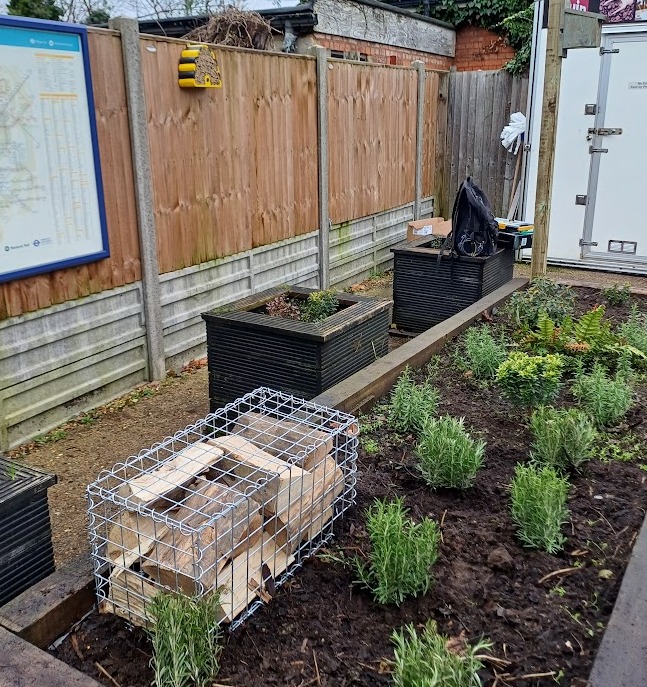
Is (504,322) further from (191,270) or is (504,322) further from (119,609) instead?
(119,609)

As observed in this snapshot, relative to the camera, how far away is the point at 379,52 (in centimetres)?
1178

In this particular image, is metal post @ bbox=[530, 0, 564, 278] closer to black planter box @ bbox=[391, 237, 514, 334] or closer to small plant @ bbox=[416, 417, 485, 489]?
black planter box @ bbox=[391, 237, 514, 334]

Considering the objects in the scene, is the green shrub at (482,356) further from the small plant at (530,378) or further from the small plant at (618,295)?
the small plant at (618,295)

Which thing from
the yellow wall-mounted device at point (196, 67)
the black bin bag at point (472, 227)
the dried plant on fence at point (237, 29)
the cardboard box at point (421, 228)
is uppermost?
the dried plant on fence at point (237, 29)

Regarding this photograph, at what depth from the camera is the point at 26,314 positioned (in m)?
4.76

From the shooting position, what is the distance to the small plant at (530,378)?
3.99m

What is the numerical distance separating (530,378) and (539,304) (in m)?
2.14

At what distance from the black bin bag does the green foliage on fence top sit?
662 cm

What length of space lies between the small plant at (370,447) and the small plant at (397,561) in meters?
0.99

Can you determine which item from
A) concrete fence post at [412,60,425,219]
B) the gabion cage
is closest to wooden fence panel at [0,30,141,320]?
the gabion cage

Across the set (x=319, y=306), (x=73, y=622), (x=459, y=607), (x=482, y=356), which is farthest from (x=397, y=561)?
(x=319, y=306)

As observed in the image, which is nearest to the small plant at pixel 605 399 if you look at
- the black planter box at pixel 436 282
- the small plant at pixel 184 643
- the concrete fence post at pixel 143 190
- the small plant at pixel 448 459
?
the small plant at pixel 448 459

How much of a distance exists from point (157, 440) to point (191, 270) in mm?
1751

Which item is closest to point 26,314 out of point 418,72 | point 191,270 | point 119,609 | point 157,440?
point 157,440
